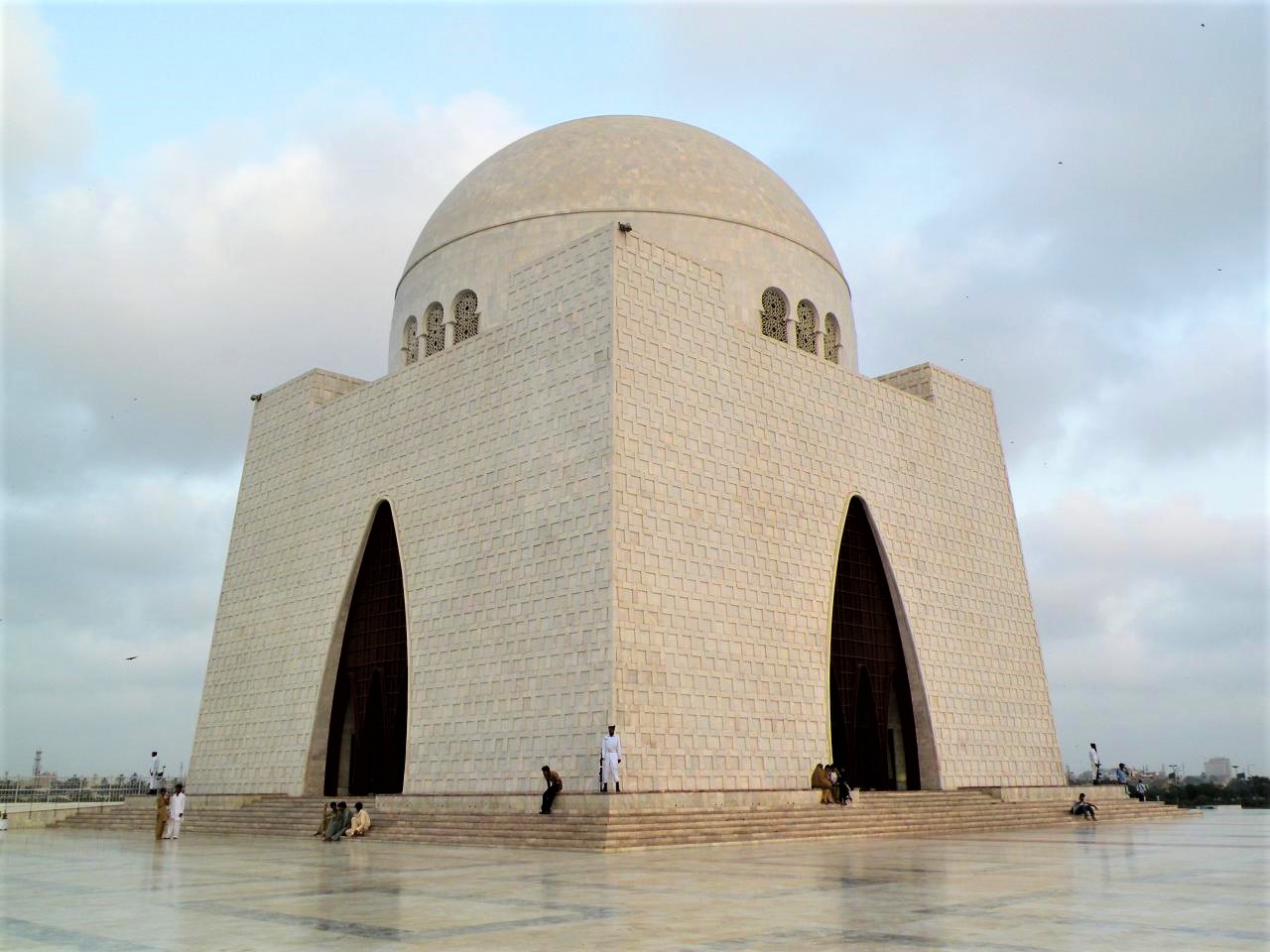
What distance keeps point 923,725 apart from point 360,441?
1031 cm

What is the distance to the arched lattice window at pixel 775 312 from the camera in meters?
18.1

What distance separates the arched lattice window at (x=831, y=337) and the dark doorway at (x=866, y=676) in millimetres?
3349

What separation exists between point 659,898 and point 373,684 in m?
11.7

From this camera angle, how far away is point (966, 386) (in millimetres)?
20500

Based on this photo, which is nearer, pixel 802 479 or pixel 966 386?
pixel 802 479

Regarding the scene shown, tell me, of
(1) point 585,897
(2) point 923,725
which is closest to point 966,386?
(2) point 923,725

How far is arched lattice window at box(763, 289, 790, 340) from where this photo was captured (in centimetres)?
1814

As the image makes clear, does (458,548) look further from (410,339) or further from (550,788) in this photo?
(410,339)

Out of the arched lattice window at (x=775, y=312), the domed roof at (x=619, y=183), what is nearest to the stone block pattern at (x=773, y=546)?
the arched lattice window at (x=775, y=312)

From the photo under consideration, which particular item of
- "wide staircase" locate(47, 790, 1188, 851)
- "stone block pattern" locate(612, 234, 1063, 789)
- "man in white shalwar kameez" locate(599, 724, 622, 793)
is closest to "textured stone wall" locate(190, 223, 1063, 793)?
"stone block pattern" locate(612, 234, 1063, 789)

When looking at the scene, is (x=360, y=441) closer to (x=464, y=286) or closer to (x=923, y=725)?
(x=464, y=286)

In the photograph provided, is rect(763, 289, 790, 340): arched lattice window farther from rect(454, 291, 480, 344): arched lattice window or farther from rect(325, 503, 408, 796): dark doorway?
rect(325, 503, 408, 796): dark doorway

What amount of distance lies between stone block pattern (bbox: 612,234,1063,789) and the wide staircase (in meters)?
1.24

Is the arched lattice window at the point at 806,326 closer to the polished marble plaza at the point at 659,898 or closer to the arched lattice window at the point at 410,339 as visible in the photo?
the arched lattice window at the point at 410,339
